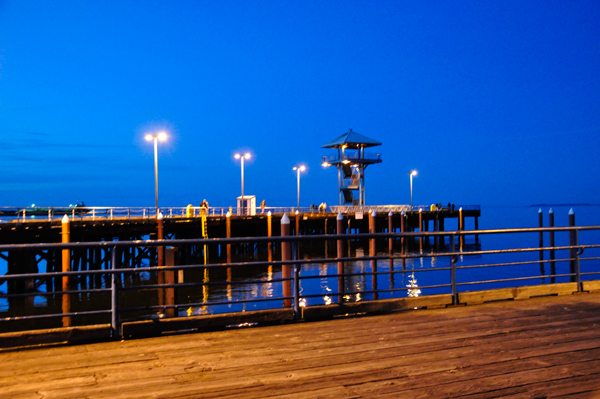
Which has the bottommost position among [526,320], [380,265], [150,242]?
[380,265]

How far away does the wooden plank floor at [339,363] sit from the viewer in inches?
128

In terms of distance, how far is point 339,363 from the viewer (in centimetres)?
383

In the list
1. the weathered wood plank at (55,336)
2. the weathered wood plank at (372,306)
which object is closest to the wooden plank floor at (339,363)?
the weathered wood plank at (55,336)

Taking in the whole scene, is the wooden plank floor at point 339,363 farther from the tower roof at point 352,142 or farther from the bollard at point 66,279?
the tower roof at point 352,142

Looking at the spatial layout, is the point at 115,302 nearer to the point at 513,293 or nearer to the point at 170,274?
the point at 170,274

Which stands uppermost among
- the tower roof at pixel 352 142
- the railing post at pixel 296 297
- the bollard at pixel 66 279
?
the tower roof at pixel 352 142

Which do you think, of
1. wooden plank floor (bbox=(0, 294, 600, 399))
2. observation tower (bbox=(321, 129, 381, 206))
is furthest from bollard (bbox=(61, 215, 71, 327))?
observation tower (bbox=(321, 129, 381, 206))

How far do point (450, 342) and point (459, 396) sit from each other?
1.38 m

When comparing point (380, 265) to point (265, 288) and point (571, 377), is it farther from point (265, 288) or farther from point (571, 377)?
point (571, 377)

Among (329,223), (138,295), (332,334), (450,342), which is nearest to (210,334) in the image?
(332,334)

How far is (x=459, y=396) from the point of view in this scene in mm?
3084

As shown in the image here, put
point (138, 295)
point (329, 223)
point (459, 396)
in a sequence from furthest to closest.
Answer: point (329, 223) → point (138, 295) → point (459, 396)

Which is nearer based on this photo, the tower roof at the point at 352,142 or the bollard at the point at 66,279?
the bollard at the point at 66,279

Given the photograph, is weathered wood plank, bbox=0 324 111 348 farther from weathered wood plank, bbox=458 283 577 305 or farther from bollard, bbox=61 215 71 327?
bollard, bbox=61 215 71 327
